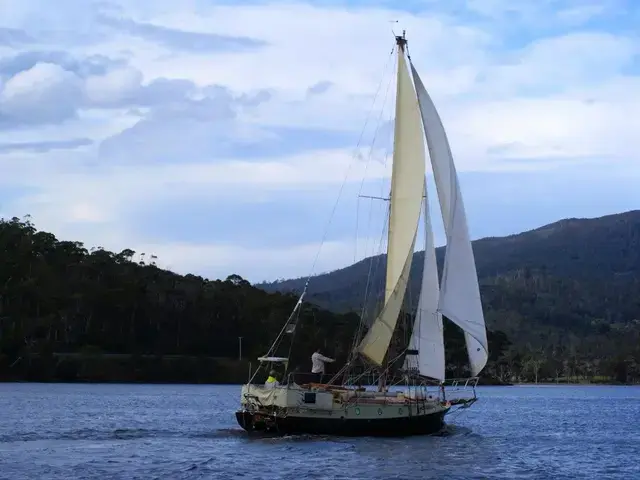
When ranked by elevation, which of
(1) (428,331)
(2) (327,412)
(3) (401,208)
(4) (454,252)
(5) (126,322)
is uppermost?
(5) (126,322)

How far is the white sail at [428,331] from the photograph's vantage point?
2060 inches

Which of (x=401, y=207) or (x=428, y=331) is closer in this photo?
(x=401, y=207)

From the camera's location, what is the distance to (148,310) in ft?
497

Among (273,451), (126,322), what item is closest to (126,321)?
(126,322)

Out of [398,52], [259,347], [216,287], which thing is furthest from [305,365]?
[398,52]

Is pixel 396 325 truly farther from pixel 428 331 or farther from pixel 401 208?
pixel 401 208

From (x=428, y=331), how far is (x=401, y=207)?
6.49m

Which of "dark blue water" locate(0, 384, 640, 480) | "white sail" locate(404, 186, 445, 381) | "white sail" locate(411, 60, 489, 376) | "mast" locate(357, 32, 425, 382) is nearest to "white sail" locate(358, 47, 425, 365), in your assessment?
"mast" locate(357, 32, 425, 382)

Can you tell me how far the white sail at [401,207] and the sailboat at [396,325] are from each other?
1.8 inches

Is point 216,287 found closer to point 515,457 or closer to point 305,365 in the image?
point 305,365

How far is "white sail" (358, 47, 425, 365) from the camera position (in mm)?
49750

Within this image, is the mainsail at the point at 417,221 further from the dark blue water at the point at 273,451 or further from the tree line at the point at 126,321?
the tree line at the point at 126,321

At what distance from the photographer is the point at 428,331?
52.7 meters

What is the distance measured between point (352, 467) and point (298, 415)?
7266mm
